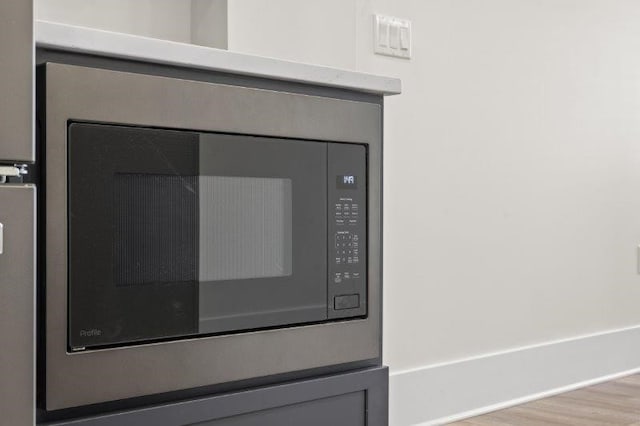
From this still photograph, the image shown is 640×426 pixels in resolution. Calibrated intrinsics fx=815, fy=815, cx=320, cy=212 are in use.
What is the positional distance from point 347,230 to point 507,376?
1.31m

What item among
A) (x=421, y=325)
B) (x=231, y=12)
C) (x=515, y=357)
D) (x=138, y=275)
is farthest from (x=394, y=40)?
(x=138, y=275)

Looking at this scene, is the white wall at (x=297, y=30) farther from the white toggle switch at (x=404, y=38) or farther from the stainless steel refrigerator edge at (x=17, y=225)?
the stainless steel refrigerator edge at (x=17, y=225)

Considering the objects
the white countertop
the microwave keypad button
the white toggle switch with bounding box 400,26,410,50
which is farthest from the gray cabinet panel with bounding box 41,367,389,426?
the white toggle switch with bounding box 400,26,410,50

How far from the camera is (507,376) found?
241 cm

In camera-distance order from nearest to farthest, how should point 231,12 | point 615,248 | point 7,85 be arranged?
1. point 7,85
2. point 231,12
3. point 615,248

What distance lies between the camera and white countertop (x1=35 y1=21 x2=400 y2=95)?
0.99 m

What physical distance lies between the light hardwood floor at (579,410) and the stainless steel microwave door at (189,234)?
115 cm

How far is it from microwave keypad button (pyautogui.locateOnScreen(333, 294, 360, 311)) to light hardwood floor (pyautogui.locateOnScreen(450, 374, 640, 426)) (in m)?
1.02

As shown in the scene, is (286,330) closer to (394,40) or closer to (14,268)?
(14,268)

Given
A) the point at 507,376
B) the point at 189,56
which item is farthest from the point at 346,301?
the point at 507,376

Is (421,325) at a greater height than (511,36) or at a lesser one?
lesser

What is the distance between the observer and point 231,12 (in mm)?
1781

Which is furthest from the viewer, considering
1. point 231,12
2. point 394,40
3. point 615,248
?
point 615,248

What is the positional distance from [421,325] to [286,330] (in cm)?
101
